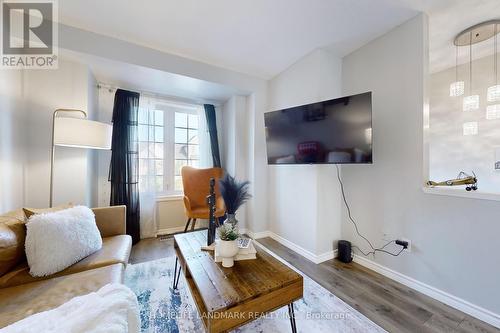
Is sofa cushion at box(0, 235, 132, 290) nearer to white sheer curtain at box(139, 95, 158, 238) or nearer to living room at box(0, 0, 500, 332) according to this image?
living room at box(0, 0, 500, 332)

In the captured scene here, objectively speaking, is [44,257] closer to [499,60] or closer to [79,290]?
[79,290]

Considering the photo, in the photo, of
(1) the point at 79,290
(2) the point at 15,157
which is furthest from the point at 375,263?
(2) the point at 15,157

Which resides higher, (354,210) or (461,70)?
(461,70)

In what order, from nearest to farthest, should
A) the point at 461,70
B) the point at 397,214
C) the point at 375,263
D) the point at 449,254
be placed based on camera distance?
the point at 449,254, the point at 397,214, the point at 375,263, the point at 461,70

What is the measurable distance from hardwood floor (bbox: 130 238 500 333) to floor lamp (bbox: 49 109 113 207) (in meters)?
1.33

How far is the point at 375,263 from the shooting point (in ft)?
6.64

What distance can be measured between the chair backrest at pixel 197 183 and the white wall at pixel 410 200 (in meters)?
1.95

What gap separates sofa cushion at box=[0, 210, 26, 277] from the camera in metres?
1.12

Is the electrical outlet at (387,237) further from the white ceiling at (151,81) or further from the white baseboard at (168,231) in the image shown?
the white baseboard at (168,231)

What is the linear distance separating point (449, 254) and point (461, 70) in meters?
2.51

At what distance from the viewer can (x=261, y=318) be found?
1.39 metres

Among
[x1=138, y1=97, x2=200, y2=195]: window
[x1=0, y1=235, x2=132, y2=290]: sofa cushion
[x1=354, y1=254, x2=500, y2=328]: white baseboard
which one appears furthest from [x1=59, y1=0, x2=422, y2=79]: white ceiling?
[x1=354, y1=254, x2=500, y2=328]: white baseboard

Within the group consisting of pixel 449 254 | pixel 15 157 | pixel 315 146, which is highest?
pixel 315 146

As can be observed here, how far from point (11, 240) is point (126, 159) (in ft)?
5.37
